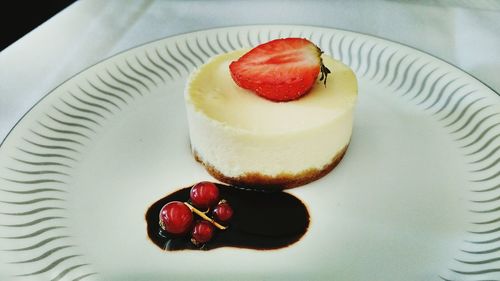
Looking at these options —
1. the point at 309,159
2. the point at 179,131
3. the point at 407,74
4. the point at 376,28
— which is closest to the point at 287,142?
A: the point at 309,159

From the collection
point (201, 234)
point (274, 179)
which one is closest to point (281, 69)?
point (274, 179)

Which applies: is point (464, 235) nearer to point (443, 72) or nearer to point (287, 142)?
point (287, 142)

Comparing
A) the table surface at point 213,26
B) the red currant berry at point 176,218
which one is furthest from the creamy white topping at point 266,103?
the table surface at point 213,26

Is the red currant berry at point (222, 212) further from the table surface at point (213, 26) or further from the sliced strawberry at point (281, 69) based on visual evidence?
the table surface at point (213, 26)

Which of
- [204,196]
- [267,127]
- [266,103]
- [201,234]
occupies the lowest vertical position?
[201,234]

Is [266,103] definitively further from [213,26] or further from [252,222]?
[213,26]

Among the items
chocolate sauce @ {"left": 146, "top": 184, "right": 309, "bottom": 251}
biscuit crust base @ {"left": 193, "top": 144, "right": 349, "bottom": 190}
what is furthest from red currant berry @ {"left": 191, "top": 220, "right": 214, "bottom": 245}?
biscuit crust base @ {"left": 193, "top": 144, "right": 349, "bottom": 190}
